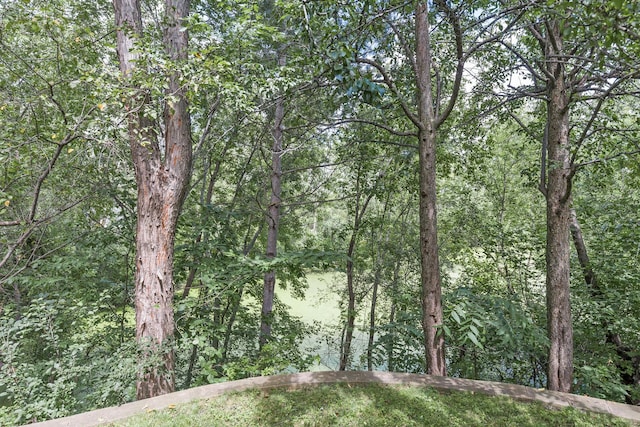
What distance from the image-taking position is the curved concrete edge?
2549mm

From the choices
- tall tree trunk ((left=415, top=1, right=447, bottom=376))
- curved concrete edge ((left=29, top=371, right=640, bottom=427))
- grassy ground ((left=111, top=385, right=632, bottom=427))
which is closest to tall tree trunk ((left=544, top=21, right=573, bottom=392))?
curved concrete edge ((left=29, top=371, right=640, bottom=427))

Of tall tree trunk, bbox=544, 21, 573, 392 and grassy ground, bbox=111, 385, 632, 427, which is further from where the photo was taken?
tall tree trunk, bbox=544, 21, 573, 392

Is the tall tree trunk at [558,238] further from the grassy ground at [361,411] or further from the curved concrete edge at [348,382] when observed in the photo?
the grassy ground at [361,411]

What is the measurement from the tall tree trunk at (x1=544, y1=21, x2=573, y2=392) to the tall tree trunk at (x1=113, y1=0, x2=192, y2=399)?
3.71 metres

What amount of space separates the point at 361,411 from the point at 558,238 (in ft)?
8.49

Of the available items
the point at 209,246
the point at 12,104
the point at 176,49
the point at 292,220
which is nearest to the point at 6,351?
the point at 209,246

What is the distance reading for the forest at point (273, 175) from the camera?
2.83 m

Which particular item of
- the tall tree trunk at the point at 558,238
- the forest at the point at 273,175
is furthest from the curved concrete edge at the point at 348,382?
the tall tree trunk at the point at 558,238

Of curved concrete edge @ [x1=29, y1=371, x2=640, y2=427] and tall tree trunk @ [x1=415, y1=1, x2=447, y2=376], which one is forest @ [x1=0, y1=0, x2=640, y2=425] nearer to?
tall tree trunk @ [x1=415, y1=1, x2=447, y2=376]

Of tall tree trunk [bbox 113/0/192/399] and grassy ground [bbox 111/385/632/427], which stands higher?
tall tree trunk [bbox 113/0/192/399]

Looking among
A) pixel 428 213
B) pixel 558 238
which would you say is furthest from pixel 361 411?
pixel 558 238

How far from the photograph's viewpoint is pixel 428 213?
324 cm

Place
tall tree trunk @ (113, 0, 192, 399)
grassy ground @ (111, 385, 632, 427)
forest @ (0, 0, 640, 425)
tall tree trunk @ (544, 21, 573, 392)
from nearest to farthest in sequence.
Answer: grassy ground @ (111, 385, 632, 427)
forest @ (0, 0, 640, 425)
tall tree trunk @ (113, 0, 192, 399)
tall tree trunk @ (544, 21, 573, 392)

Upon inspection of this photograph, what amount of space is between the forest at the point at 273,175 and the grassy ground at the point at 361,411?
0.50 meters
